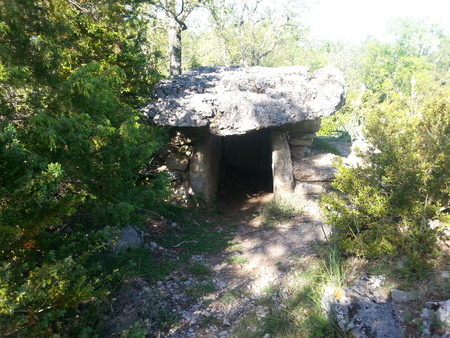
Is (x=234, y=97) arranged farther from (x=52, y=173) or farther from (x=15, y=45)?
(x=52, y=173)

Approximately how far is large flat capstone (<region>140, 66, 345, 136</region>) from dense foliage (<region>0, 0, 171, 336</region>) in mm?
1524

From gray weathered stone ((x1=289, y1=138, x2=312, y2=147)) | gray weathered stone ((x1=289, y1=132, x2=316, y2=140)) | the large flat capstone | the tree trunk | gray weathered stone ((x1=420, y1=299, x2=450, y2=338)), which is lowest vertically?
gray weathered stone ((x1=420, y1=299, x2=450, y2=338))

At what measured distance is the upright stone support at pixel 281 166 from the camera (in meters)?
6.85

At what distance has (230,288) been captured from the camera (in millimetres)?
3936

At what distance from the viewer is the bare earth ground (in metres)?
3.27

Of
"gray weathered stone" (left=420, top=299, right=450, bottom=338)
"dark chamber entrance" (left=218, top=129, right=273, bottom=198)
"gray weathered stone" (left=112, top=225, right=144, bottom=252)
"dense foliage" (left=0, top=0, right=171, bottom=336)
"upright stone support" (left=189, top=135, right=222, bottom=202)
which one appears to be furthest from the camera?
"dark chamber entrance" (left=218, top=129, right=273, bottom=198)

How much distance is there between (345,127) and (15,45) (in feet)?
31.7

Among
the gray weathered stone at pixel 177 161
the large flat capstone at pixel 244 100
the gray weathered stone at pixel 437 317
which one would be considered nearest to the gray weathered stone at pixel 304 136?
the large flat capstone at pixel 244 100

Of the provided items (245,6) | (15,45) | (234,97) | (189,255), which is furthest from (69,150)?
(245,6)

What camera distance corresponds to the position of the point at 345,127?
35.3 feet

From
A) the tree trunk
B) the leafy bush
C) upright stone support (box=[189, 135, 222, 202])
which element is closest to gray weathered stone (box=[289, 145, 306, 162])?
upright stone support (box=[189, 135, 222, 202])

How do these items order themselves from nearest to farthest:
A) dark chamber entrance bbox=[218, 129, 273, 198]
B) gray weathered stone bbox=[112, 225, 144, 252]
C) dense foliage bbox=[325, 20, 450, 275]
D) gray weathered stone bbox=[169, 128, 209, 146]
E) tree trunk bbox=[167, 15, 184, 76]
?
dense foliage bbox=[325, 20, 450, 275] → gray weathered stone bbox=[112, 225, 144, 252] → gray weathered stone bbox=[169, 128, 209, 146] → dark chamber entrance bbox=[218, 129, 273, 198] → tree trunk bbox=[167, 15, 184, 76]

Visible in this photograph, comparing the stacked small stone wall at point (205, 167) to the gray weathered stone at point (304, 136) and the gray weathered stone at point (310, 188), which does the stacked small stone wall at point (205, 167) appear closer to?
the gray weathered stone at point (310, 188)

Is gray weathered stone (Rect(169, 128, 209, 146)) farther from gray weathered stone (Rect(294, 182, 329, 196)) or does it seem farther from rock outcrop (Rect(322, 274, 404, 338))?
rock outcrop (Rect(322, 274, 404, 338))
